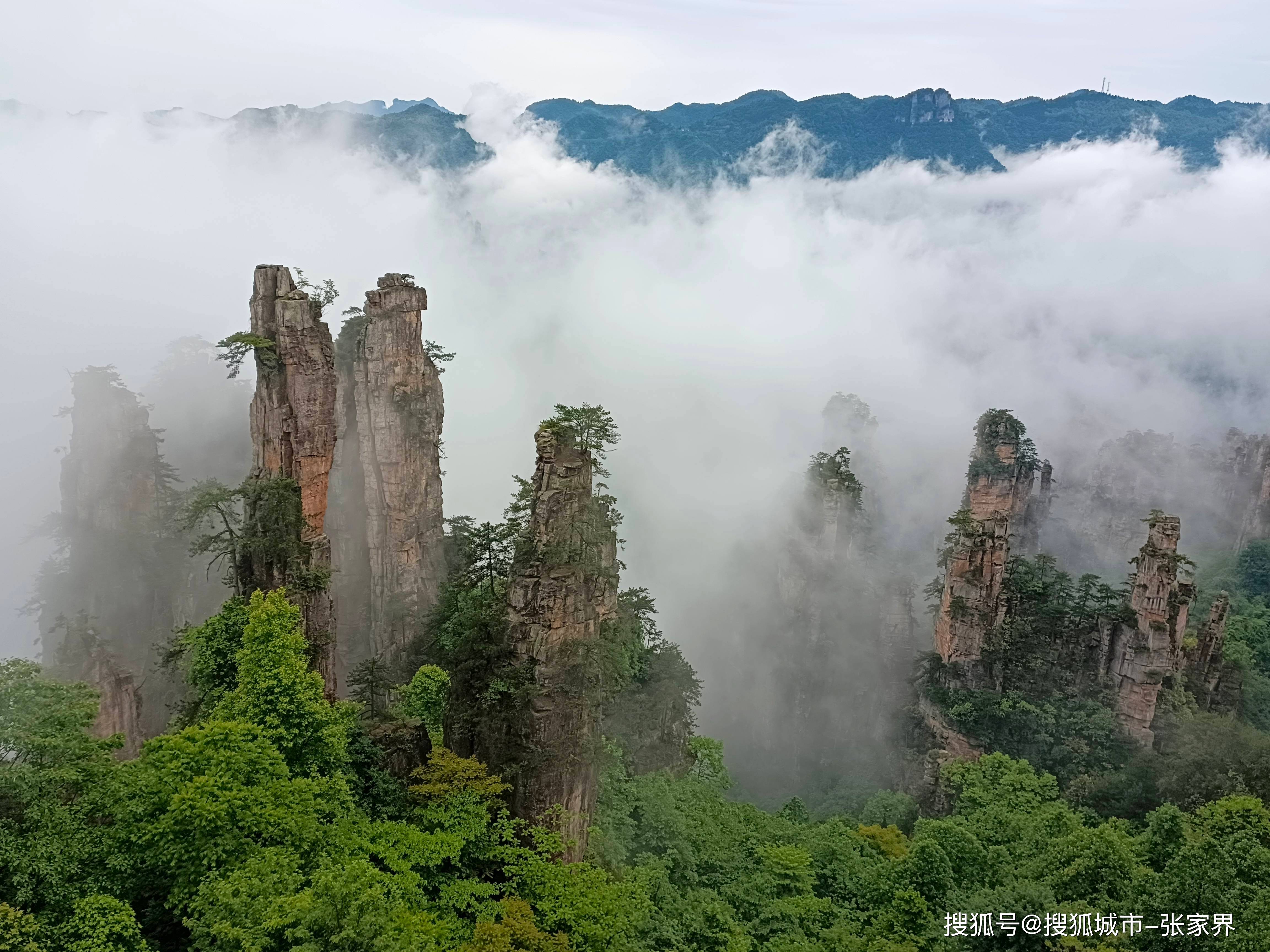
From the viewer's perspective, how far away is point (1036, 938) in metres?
20.0

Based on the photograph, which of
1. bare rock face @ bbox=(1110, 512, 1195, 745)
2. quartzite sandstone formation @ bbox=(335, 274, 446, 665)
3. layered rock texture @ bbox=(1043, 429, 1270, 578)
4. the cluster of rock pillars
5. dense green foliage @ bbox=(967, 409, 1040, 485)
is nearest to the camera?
the cluster of rock pillars

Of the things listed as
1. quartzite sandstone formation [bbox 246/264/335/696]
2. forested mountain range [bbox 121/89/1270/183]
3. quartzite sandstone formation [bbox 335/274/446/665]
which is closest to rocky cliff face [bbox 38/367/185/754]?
quartzite sandstone formation [bbox 335/274/446/665]

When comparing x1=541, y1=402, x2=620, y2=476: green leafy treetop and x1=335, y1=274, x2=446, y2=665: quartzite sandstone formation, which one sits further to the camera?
x1=335, y1=274, x2=446, y2=665: quartzite sandstone formation

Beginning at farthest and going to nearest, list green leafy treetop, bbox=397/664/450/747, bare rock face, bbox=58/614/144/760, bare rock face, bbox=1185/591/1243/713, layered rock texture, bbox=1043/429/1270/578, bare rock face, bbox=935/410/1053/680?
layered rock texture, bbox=1043/429/1270/578
bare rock face, bbox=1185/591/1243/713
bare rock face, bbox=935/410/1053/680
bare rock face, bbox=58/614/144/760
green leafy treetop, bbox=397/664/450/747

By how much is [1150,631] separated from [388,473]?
37666 millimetres

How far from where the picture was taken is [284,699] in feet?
62.5

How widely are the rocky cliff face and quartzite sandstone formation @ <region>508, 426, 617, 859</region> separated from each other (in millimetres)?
31769

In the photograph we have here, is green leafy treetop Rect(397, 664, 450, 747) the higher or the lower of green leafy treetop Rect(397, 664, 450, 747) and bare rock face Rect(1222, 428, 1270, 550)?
the lower

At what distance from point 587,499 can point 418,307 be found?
18.9m

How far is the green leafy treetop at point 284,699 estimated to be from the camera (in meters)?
19.0

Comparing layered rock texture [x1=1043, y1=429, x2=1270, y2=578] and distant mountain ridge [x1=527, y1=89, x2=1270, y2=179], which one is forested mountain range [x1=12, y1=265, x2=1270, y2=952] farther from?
distant mountain ridge [x1=527, y1=89, x2=1270, y2=179]

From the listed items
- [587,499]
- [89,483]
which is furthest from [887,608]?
[89,483]

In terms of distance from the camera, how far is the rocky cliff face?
46.0 meters

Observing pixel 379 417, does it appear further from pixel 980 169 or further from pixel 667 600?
pixel 980 169
